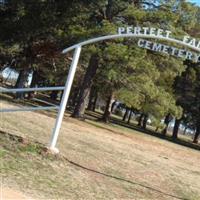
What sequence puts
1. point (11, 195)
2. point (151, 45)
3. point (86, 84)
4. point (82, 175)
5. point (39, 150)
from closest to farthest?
point (11, 195)
point (82, 175)
point (39, 150)
point (151, 45)
point (86, 84)

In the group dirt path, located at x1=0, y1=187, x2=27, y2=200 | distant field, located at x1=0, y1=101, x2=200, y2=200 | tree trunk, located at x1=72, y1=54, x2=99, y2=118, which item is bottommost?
dirt path, located at x1=0, y1=187, x2=27, y2=200

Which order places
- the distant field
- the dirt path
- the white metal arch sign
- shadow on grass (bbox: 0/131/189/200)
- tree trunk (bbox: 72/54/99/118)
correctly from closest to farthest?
the dirt path < the distant field < shadow on grass (bbox: 0/131/189/200) < the white metal arch sign < tree trunk (bbox: 72/54/99/118)

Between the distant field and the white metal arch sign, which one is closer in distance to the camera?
the distant field

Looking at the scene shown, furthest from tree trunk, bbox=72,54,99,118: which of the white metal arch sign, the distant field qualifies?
the white metal arch sign

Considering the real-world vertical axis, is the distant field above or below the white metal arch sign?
below

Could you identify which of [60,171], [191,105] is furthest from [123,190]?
[191,105]

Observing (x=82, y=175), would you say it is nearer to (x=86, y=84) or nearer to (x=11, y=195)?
(x=11, y=195)

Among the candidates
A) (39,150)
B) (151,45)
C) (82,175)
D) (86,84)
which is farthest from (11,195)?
(86,84)

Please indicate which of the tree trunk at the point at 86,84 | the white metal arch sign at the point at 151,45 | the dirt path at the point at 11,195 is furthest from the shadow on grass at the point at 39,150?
the tree trunk at the point at 86,84

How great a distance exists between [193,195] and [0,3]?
90.2 ft

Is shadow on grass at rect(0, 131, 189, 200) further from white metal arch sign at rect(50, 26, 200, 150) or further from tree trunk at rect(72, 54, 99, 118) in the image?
tree trunk at rect(72, 54, 99, 118)

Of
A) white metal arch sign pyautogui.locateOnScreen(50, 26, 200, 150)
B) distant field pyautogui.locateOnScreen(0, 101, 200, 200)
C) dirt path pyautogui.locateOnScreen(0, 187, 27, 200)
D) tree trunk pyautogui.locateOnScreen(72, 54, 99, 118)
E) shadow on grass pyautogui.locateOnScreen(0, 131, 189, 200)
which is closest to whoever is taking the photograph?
dirt path pyautogui.locateOnScreen(0, 187, 27, 200)

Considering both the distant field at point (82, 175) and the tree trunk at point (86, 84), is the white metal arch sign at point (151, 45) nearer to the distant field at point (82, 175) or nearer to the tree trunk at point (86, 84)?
the distant field at point (82, 175)

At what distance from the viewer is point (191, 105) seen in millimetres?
59000
